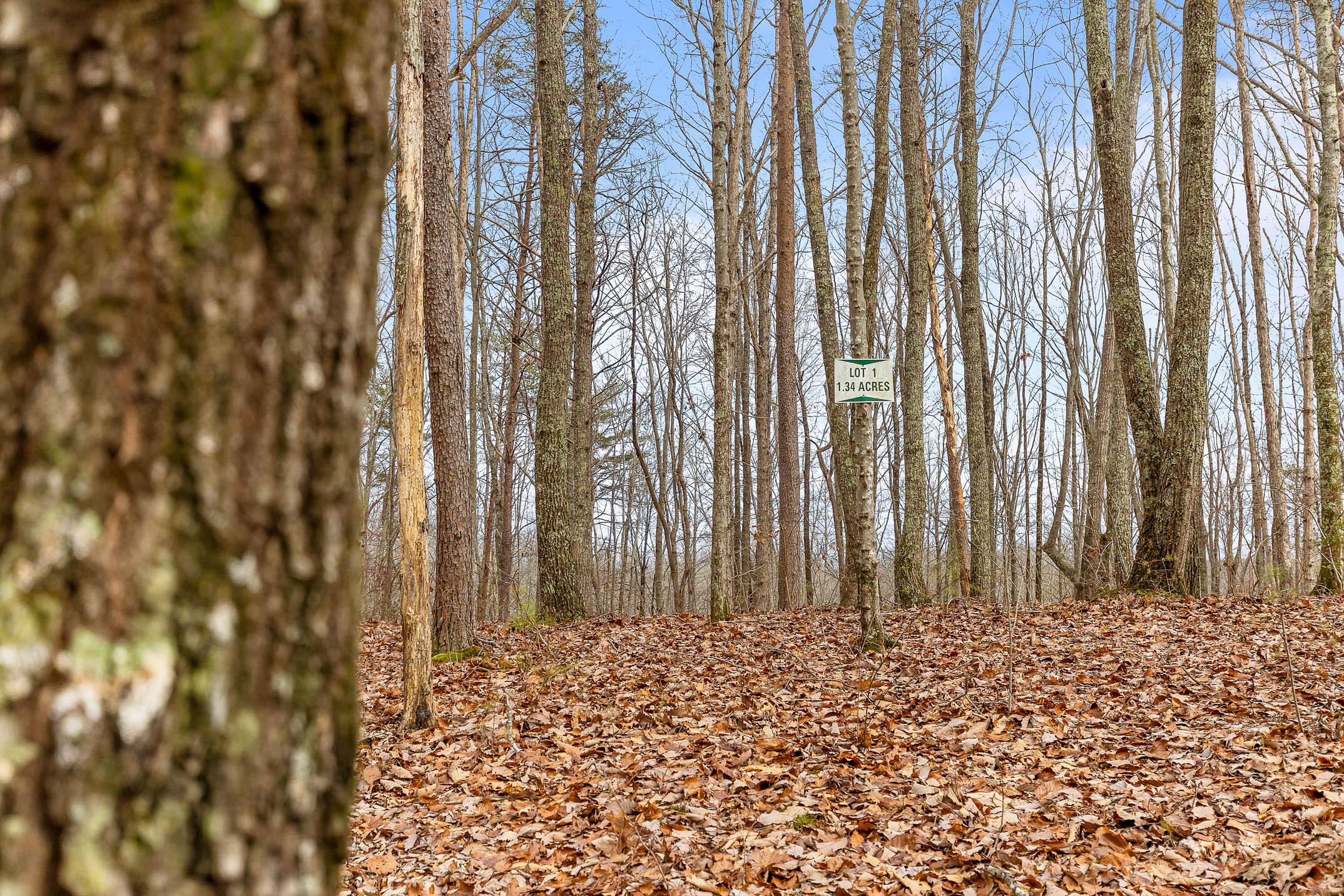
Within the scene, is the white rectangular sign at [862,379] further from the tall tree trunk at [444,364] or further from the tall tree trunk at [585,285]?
the tall tree trunk at [585,285]

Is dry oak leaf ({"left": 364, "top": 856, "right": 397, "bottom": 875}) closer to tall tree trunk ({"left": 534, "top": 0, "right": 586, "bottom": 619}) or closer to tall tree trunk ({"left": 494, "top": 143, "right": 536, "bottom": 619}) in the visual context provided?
tall tree trunk ({"left": 534, "top": 0, "right": 586, "bottom": 619})

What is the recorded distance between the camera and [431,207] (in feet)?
22.9

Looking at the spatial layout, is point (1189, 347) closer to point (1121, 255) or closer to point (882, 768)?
point (1121, 255)

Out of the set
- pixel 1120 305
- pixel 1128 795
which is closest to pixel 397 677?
pixel 1128 795

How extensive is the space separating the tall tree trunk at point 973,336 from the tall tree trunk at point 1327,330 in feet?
11.4

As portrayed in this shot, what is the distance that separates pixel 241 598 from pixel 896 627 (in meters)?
8.02

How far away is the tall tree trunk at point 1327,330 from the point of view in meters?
9.02

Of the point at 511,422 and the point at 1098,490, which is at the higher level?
the point at 511,422

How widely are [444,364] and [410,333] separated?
218cm

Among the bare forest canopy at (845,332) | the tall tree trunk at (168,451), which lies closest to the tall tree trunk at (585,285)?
the bare forest canopy at (845,332)

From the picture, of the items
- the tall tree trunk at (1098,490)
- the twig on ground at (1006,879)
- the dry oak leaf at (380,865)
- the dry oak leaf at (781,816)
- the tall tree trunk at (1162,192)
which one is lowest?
the dry oak leaf at (380,865)

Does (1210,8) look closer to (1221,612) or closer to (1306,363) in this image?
(1221,612)

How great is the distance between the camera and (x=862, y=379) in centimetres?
653

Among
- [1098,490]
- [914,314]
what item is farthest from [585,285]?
[1098,490]
